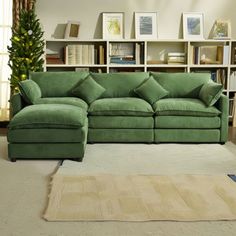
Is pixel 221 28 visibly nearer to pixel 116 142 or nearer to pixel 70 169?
pixel 116 142

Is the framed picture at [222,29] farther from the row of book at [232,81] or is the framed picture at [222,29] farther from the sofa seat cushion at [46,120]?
the sofa seat cushion at [46,120]

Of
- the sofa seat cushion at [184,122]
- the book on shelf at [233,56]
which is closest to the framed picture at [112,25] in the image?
the book on shelf at [233,56]

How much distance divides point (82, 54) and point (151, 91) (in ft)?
6.09

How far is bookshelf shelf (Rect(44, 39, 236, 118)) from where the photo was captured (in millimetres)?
6867

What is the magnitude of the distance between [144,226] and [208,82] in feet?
11.0

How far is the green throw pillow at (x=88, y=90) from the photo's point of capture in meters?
5.44

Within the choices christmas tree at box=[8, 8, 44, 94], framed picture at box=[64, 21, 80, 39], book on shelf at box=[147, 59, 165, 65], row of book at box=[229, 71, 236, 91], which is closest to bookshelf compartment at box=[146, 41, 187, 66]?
book on shelf at box=[147, 59, 165, 65]

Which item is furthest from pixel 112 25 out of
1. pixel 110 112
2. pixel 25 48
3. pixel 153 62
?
pixel 110 112

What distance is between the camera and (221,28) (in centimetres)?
698

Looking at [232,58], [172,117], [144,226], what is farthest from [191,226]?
[232,58]

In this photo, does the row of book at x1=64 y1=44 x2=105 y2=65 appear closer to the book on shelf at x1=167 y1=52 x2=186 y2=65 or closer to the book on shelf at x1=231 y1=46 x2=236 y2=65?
the book on shelf at x1=167 y1=52 x2=186 y2=65

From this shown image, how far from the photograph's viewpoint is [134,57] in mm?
6945

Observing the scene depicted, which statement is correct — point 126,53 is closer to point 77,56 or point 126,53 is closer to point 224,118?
point 77,56

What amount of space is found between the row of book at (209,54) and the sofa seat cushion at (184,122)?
2.01 metres
